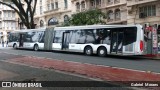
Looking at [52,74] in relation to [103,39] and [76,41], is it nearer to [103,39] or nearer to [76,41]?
[103,39]

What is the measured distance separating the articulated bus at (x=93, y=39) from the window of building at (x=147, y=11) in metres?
12.2

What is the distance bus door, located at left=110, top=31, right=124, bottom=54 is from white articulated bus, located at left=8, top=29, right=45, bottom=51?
10556mm

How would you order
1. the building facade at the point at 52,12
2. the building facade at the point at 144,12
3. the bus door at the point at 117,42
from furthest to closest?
the building facade at the point at 52,12 < the building facade at the point at 144,12 < the bus door at the point at 117,42

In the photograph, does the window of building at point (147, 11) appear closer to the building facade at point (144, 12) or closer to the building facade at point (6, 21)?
the building facade at point (144, 12)

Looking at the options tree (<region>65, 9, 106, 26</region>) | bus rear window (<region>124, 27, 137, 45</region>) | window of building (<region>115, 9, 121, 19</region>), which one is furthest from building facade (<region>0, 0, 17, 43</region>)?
bus rear window (<region>124, 27, 137, 45</region>)

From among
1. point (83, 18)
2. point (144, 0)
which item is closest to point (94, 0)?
point (83, 18)

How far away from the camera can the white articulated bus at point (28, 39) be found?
32.1 m

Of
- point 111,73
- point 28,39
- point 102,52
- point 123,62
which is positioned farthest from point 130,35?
point 28,39

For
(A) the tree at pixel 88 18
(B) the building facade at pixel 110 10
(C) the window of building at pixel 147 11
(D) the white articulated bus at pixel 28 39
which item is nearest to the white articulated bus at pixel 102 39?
(D) the white articulated bus at pixel 28 39

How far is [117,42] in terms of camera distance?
23.2 metres

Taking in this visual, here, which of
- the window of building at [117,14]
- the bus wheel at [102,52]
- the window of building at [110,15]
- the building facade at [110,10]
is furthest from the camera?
the window of building at [110,15]

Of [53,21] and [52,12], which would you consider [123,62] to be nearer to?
[52,12]

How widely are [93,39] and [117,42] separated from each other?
2875 mm

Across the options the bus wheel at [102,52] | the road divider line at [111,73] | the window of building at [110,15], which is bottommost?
the road divider line at [111,73]
